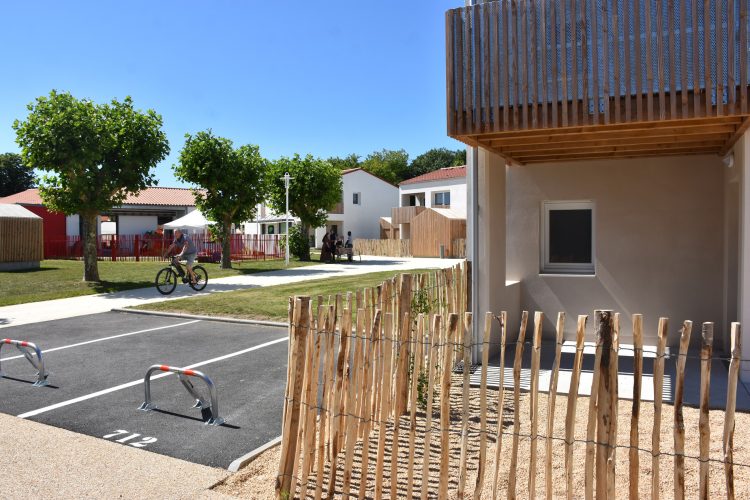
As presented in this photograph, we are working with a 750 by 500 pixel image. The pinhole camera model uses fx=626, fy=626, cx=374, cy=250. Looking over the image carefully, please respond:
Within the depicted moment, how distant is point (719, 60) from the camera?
19.2ft

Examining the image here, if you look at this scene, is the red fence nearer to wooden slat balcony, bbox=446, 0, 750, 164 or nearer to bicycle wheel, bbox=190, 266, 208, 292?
bicycle wheel, bbox=190, 266, 208, 292

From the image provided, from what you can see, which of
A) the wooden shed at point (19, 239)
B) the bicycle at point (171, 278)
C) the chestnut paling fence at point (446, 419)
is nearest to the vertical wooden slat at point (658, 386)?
the chestnut paling fence at point (446, 419)

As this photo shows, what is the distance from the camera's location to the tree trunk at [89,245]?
19891 mm

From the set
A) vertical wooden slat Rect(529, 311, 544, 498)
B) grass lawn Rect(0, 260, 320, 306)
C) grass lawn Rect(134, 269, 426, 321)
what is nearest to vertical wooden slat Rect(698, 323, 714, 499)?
vertical wooden slat Rect(529, 311, 544, 498)

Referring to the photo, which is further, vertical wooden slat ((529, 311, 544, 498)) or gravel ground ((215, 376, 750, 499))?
gravel ground ((215, 376, 750, 499))

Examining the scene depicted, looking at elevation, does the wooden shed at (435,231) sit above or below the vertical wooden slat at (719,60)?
below

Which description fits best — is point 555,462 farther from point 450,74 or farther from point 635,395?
point 450,74

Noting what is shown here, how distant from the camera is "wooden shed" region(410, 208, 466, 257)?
38500 millimetres

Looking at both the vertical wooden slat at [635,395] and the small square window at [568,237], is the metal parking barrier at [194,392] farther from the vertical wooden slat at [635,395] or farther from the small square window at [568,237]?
the small square window at [568,237]

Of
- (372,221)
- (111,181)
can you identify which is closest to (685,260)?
(111,181)

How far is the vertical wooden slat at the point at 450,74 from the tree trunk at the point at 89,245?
16148 millimetres

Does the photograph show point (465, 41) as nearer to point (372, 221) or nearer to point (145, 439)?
point (145, 439)

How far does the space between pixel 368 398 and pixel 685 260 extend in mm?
6464

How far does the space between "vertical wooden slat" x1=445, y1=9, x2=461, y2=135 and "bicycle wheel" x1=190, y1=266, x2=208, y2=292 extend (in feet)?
41.1
